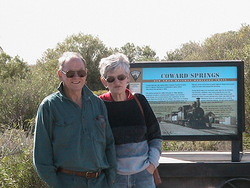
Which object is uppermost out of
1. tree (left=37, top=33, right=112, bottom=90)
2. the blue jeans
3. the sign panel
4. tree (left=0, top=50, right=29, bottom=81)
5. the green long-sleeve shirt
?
tree (left=37, top=33, right=112, bottom=90)

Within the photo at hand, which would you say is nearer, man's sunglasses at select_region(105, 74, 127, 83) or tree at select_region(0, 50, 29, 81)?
man's sunglasses at select_region(105, 74, 127, 83)

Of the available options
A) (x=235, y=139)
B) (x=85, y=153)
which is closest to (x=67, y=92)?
(x=85, y=153)

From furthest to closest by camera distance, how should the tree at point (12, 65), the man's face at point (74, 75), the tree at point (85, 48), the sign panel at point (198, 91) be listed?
the tree at point (85, 48), the tree at point (12, 65), the sign panel at point (198, 91), the man's face at point (74, 75)

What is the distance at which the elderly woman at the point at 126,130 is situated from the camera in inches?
161

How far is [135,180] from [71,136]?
718 mm

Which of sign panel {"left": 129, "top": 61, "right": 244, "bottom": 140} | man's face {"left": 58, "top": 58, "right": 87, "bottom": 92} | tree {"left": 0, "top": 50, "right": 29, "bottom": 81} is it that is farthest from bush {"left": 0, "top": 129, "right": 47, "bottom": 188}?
tree {"left": 0, "top": 50, "right": 29, "bottom": 81}

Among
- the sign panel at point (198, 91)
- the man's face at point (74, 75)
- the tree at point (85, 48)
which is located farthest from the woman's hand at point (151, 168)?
the tree at point (85, 48)

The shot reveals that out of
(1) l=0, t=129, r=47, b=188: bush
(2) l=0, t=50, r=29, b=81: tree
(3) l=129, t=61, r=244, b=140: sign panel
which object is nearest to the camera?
(1) l=0, t=129, r=47, b=188: bush

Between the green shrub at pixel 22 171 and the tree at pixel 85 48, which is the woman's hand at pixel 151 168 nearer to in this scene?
the green shrub at pixel 22 171

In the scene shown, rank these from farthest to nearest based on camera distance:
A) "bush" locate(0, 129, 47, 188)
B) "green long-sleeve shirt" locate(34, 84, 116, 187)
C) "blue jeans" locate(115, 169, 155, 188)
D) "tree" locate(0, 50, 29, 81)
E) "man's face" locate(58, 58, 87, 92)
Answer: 1. "tree" locate(0, 50, 29, 81)
2. "bush" locate(0, 129, 47, 188)
3. "blue jeans" locate(115, 169, 155, 188)
4. "man's face" locate(58, 58, 87, 92)
5. "green long-sleeve shirt" locate(34, 84, 116, 187)

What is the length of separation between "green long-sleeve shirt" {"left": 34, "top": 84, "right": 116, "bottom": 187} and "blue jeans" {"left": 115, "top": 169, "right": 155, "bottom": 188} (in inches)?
13.4

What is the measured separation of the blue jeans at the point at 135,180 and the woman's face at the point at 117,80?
0.64m

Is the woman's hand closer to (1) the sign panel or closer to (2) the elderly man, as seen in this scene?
(2) the elderly man

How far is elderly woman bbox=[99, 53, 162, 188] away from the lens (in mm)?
4086
